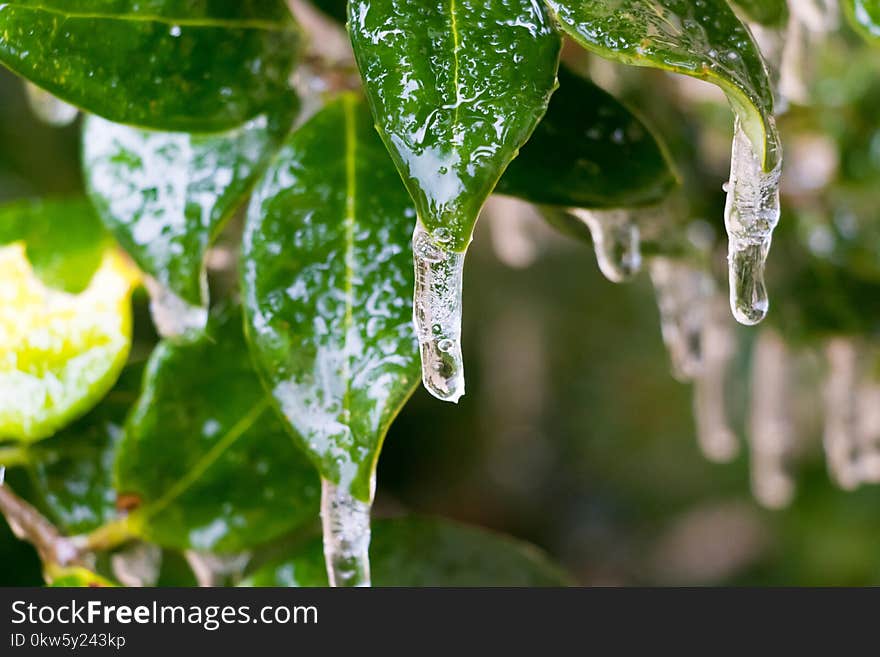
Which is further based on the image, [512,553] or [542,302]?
[542,302]

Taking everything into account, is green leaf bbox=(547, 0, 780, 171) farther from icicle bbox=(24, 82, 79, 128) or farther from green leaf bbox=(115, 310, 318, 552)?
icicle bbox=(24, 82, 79, 128)

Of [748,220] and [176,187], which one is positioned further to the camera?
[176,187]

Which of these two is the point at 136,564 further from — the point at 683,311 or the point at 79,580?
the point at 683,311

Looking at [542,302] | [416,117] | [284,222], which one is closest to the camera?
[416,117]

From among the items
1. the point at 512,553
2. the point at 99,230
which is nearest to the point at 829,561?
the point at 512,553

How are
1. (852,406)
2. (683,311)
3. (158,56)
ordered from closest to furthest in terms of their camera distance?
(158,56), (683,311), (852,406)

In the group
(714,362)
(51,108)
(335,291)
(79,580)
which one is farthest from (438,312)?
(714,362)

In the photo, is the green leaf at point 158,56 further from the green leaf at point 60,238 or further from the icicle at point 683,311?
the icicle at point 683,311

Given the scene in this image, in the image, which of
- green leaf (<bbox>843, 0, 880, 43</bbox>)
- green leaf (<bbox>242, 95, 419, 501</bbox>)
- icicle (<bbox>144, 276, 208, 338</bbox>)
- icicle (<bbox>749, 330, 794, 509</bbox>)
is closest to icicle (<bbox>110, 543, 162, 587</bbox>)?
icicle (<bbox>144, 276, 208, 338</bbox>)

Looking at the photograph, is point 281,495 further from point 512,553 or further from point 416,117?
point 416,117
